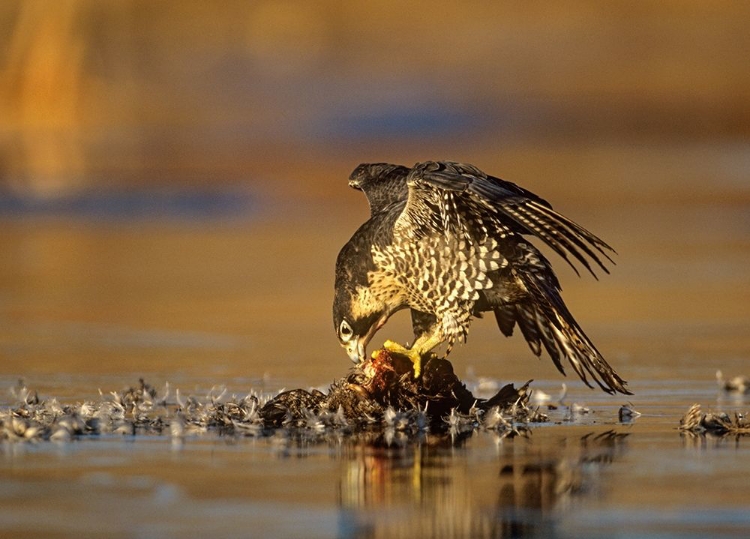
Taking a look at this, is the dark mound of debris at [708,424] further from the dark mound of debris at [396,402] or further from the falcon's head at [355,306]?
the falcon's head at [355,306]

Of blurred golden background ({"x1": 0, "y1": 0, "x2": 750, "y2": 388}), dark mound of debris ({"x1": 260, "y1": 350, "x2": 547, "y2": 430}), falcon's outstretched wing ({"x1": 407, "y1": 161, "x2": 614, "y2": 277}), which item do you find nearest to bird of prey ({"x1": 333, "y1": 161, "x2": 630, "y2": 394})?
falcon's outstretched wing ({"x1": 407, "y1": 161, "x2": 614, "y2": 277})

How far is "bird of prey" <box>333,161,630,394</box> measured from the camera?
945 cm

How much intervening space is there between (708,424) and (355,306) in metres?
2.34

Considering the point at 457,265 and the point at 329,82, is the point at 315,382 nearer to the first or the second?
the point at 457,265

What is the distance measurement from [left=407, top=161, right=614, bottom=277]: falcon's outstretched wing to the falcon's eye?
2.94ft

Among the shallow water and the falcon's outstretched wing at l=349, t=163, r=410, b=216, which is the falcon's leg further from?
the falcon's outstretched wing at l=349, t=163, r=410, b=216

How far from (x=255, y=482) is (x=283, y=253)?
12.0 meters

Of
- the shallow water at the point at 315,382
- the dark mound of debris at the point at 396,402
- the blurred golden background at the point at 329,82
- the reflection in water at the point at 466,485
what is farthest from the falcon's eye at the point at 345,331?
the blurred golden background at the point at 329,82

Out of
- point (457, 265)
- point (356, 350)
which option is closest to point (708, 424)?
point (457, 265)

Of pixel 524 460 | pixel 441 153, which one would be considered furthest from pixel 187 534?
pixel 441 153

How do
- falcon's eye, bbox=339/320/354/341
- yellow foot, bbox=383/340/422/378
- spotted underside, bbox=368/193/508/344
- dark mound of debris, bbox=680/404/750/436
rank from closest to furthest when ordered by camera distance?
1. dark mound of debris, bbox=680/404/750/436
2. yellow foot, bbox=383/340/422/378
3. spotted underside, bbox=368/193/508/344
4. falcon's eye, bbox=339/320/354/341

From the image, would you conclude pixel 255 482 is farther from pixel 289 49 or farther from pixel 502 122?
pixel 289 49

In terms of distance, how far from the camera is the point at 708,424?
8750mm

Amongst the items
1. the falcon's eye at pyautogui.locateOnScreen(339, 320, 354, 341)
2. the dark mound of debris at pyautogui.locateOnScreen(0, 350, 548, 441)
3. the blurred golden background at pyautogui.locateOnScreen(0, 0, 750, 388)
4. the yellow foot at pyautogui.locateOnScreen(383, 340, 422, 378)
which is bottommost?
the dark mound of debris at pyautogui.locateOnScreen(0, 350, 548, 441)
